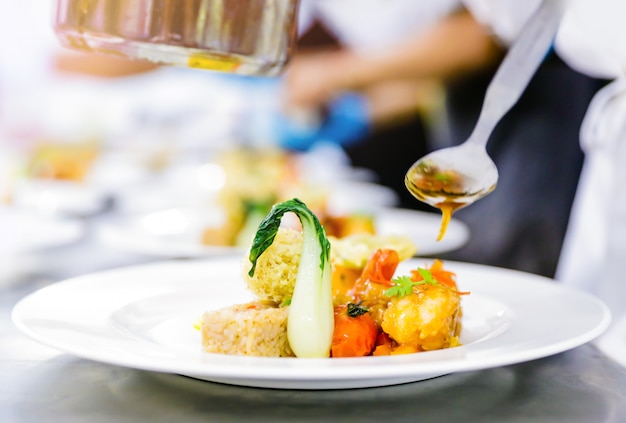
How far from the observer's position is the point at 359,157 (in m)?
6.05

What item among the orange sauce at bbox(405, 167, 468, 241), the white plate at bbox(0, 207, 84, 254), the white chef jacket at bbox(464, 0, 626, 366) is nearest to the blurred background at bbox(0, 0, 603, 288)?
the white plate at bbox(0, 207, 84, 254)

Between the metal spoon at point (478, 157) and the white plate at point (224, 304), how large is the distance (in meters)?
0.25

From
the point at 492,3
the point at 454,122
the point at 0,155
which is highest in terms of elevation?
the point at 492,3

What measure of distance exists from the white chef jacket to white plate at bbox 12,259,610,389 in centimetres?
28

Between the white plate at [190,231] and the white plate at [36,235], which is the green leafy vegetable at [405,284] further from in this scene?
the white plate at [36,235]

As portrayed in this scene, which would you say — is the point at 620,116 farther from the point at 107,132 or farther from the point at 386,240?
the point at 107,132

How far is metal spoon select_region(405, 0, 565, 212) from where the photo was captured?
126 centimetres

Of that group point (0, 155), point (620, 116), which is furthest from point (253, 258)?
point (0, 155)

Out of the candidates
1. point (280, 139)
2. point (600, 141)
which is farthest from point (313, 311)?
point (280, 139)

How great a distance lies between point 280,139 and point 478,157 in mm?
6267

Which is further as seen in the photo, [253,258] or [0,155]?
[0,155]

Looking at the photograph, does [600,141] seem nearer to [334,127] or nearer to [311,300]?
[311,300]

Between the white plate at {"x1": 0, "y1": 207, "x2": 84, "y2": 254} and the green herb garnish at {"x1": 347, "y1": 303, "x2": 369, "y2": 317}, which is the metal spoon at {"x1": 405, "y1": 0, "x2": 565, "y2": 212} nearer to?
the green herb garnish at {"x1": 347, "y1": 303, "x2": 369, "y2": 317}

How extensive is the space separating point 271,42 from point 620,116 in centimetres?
93
